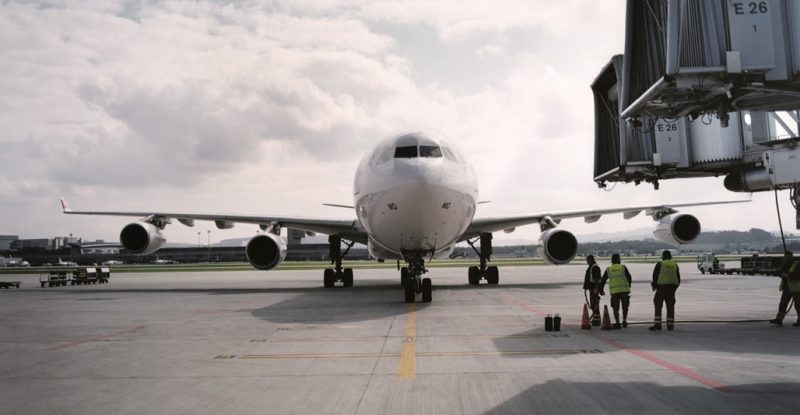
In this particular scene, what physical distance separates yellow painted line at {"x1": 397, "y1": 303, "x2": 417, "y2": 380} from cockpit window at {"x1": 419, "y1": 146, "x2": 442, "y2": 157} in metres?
4.28

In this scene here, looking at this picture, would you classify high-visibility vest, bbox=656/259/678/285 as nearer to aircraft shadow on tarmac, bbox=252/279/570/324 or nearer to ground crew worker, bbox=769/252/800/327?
ground crew worker, bbox=769/252/800/327

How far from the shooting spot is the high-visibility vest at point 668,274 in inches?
391

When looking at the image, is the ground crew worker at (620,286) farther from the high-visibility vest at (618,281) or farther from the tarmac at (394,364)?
the tarmac at (394,364)

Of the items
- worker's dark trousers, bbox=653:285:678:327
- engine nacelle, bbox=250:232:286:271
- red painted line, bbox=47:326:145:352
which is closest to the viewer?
red painted line, bbox=47:326:145:352

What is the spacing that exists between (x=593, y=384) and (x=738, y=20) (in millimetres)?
5663

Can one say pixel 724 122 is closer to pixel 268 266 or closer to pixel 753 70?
pixel 753 70

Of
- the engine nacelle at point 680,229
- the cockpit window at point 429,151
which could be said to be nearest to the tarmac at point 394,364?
the cockpit window at point 429,151

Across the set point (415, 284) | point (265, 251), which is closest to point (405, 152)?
point (415, 284)

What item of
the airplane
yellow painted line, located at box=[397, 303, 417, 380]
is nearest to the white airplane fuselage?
the airplane

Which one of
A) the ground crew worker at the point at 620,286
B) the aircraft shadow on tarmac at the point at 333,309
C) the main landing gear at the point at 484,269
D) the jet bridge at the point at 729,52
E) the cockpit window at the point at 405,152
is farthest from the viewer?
the main landing gear at the point at 484,269

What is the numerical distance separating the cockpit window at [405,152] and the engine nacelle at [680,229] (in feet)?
38.2

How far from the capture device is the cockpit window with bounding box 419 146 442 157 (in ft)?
45.9

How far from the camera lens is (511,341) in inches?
339

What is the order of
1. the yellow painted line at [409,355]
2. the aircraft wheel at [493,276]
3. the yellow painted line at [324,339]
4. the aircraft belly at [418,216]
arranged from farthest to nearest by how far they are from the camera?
the aircraft wheel at [493,276] < the aircraft belly at [418,216] < the yellow painted line at [324,339] < the yellow painted line at [409,355]
